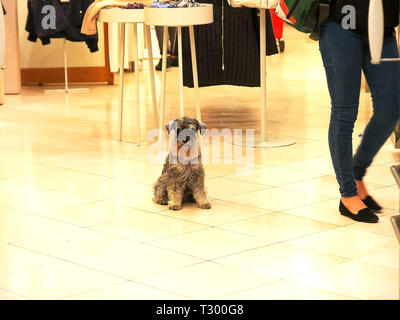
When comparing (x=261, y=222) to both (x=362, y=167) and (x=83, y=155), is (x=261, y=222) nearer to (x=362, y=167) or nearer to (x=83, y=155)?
(x=362, y=167)

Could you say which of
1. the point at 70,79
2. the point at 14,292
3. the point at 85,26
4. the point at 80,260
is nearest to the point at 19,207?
the point at 80,260

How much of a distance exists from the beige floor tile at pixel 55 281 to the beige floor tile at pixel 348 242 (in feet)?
3.07

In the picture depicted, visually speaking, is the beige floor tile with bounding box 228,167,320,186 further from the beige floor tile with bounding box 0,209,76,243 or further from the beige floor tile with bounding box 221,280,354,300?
the beige floor tile with bounding box 221,280,354,300

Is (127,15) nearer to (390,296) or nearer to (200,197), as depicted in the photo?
(200,197)

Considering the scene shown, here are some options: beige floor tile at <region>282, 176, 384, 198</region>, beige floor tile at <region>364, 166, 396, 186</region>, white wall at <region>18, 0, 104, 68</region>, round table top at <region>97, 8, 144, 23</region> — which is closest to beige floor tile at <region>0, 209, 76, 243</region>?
beige floor tile at <region>282, 176, 384, 198</region>

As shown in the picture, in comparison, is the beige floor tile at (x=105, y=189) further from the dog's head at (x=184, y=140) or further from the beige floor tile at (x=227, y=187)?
the dog's head at (x=184, y=140)

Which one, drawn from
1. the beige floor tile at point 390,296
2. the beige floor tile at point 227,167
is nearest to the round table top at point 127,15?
the beige floor tile at point 227,167

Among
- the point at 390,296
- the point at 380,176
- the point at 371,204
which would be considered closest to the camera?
the point at 390,296

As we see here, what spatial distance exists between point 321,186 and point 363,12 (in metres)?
1.29

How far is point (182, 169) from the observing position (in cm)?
418

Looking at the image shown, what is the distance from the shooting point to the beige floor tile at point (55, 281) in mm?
3037

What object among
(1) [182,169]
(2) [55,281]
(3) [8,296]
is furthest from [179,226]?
(3) [8,296]

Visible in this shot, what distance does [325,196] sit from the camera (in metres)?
4.40
